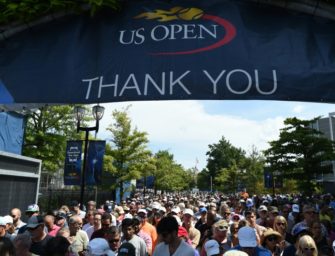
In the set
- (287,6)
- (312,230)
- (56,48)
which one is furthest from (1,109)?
(312,230)

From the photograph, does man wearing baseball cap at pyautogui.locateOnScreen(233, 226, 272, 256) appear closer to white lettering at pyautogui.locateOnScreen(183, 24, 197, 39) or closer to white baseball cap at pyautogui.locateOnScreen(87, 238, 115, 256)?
white baseball cap at pyautogui.locateOnScreen(87, 238, 115, 256)

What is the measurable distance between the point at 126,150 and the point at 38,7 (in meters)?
28.3

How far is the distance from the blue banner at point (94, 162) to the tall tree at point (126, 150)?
53.0ft

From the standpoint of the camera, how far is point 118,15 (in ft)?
10.8

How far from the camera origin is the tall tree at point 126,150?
101 ft

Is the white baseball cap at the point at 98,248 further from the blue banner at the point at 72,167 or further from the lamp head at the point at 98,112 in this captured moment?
the blue banner at the point at 72,167

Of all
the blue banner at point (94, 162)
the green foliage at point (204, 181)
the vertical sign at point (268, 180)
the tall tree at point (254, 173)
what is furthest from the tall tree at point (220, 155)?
the blue banner at point (94, 162)

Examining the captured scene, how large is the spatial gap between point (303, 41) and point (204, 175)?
121 metres

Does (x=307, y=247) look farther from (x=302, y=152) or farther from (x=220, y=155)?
(x=220, y=155)

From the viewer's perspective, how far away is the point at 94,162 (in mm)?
14031

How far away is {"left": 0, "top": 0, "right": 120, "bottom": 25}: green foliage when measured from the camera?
296 cm

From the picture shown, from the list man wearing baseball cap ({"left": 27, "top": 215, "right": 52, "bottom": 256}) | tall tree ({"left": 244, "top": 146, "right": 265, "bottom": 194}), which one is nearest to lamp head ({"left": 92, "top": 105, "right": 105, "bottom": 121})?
man wearing baseball cap ({"left": 27, "top": 215, "right": 52, "bottom": 256})

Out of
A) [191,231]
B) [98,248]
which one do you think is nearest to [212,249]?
[98,248]

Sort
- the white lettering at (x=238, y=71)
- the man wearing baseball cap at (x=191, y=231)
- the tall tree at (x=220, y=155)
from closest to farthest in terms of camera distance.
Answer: the white lettering at (x=238, y=71) → the man wearing baseball cap at (x=191, y=231) → the tall tree at (x=220, y=155)
